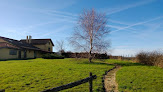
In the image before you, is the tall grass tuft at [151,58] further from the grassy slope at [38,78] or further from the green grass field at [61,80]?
the grassy slope at [38,78]

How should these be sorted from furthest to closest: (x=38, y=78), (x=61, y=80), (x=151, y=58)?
(x=151, y=58), (x=38, y=78), (x=61, y=80)

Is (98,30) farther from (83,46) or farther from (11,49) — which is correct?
(11,49)

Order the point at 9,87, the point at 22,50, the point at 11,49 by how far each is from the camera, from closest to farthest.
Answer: the point at 9,87 → the point at 11,49 → the point at 22,50

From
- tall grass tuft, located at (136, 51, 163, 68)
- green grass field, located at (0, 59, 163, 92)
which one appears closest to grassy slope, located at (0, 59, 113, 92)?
green grass field, located at (0, 59, 163, 92)

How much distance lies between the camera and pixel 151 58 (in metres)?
21.6

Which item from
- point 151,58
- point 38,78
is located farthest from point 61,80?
point 151,58

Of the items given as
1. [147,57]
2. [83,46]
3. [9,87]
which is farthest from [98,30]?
[9,87]

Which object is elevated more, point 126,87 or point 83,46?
point 83,46

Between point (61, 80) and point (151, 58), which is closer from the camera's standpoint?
point (61, 80)

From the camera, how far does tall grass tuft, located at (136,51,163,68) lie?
18.9 m

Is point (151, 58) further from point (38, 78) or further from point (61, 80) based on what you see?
point (38, 78)

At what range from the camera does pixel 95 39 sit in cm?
2192

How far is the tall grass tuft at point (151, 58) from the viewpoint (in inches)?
745

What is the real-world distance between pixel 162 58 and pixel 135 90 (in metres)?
14.4
